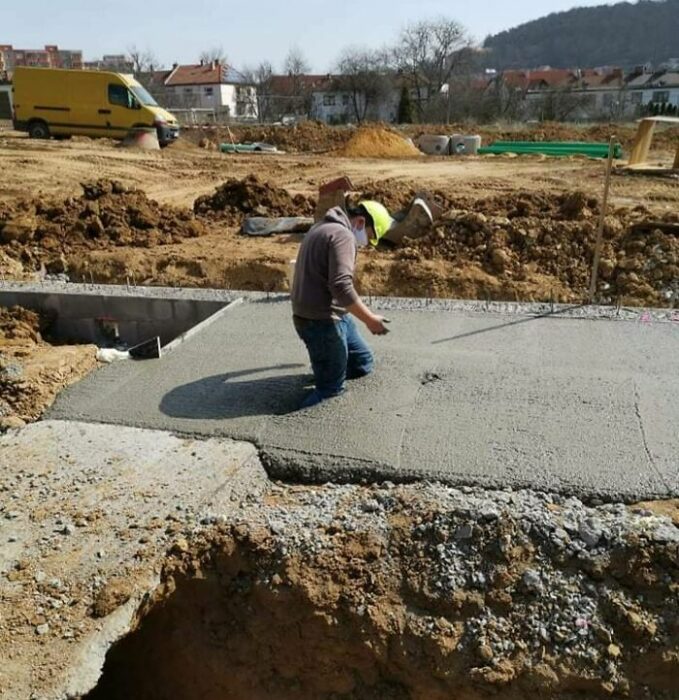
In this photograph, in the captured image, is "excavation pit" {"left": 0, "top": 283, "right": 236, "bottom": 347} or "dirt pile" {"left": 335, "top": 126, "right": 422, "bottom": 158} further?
"dirt pile" {"left": 335, "top": 126, "right": 422, "bottom": 158}

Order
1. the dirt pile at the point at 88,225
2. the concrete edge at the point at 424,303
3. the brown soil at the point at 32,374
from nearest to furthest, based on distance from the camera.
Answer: the brown soil at the point at 32,374 → the concrete edge at the point at 424,303 → the dirt pile at the point at 88,225

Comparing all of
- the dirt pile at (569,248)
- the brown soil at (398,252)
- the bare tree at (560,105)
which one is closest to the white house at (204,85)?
the bare tree at (560,105)

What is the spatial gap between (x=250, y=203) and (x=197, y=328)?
657cm

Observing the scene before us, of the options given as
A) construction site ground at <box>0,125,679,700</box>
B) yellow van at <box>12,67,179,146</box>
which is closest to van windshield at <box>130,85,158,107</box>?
yellow van at <box>12,67,179,146</box>

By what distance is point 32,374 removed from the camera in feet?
18.0

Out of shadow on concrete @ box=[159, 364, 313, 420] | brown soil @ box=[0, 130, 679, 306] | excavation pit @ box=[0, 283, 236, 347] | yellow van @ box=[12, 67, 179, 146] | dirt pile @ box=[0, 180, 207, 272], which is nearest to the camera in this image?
shadow on concrete @ box=[159, 364, 313, 420]

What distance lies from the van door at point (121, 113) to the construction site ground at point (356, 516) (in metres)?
18.2

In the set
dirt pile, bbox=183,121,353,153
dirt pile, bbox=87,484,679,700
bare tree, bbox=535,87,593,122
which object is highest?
bare tree, bbox=535,87,593,122

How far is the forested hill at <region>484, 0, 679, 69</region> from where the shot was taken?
110 meters

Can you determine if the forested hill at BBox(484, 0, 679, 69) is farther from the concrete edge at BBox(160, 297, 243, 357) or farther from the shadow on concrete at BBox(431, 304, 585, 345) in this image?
the concrete edge at BBox(160, 297, 243, 357)

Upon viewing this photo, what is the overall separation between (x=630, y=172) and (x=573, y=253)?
8457mm

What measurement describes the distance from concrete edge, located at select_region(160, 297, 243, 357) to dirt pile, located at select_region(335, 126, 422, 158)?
17.8 metres

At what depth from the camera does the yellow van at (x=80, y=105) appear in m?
22.3

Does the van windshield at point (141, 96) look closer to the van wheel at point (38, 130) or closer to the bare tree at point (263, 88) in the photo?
the van wheel at point (38, 130)
